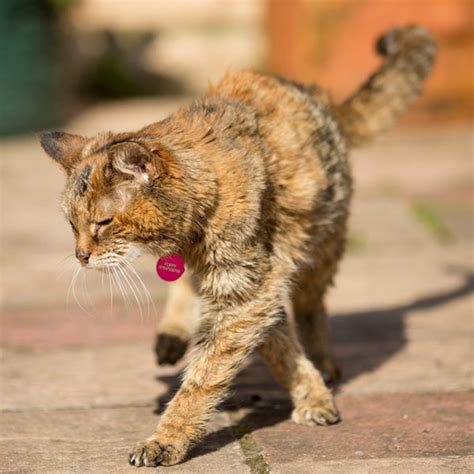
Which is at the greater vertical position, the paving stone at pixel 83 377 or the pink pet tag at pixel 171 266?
the pink pet tag at pixel 171 266

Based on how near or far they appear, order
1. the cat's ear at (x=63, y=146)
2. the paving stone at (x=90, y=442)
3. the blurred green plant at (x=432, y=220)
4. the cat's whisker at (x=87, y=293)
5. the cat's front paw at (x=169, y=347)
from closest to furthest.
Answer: the paving stone at (x=90, y=442) < the cat's ear at (x=63, y=146) < the cat's front paw at (x=169, y=347) < the cat's whisker at (x=87, y=293) < the blurred green plant at (x=432, y=220)

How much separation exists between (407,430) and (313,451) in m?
0.45

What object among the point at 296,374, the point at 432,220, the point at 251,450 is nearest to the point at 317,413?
the point at 296,374

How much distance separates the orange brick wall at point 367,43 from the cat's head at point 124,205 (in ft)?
21.6

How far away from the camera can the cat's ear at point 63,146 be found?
430 cm

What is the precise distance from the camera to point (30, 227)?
810 centimetres

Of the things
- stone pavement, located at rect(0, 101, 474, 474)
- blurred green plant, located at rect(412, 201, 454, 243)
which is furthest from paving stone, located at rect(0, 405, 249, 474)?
blurred green plant, located at rect(412, 201, 454, 243)

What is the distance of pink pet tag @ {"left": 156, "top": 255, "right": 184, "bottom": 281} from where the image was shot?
4200 millimetres

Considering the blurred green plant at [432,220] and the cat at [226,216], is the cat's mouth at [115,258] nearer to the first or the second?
the cat at [226,216]

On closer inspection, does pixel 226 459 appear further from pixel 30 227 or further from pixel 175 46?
pixel 175 46

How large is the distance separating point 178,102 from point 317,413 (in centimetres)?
1030

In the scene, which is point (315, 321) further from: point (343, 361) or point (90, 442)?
point (90, 442)

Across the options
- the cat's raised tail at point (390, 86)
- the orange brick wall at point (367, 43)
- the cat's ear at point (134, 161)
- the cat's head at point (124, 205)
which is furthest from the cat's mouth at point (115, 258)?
the orange brick wall at point (367, 43)

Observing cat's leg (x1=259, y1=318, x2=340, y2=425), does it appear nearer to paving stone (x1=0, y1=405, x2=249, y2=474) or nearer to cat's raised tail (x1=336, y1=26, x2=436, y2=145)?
paving stone (x1=0, y1=405, x2=249, y2=474)
